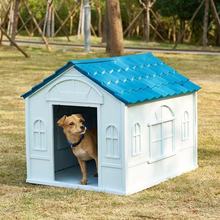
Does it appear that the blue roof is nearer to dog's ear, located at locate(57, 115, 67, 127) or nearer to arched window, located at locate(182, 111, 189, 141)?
arched window, located at locate(182, 111, 189, 141)

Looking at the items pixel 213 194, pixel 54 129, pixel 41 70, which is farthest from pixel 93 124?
pixel 41 70

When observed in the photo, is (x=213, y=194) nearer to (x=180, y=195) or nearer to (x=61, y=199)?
(x=180, y=195)

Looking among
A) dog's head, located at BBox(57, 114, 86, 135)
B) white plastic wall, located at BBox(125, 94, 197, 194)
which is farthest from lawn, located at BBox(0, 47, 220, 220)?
dog's head, located at BBox(57, 114, 86, 135)

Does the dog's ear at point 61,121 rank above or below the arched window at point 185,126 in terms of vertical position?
above

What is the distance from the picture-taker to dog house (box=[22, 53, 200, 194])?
6457mm

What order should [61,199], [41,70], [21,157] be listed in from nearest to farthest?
[61,199], [21,157], [41,70]

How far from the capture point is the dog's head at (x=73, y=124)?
6.68m

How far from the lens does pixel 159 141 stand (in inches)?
274

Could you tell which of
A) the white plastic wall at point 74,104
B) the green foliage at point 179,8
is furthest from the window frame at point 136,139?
the green foliage at point 179,8

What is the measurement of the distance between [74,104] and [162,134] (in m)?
0.93

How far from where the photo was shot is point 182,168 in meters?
7.49

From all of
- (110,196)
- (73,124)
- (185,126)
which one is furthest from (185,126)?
(110,196)

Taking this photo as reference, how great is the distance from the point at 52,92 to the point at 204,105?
21.1 ft

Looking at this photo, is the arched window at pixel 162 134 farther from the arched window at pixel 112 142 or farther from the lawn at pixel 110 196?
the arched window at pixel 112 142
